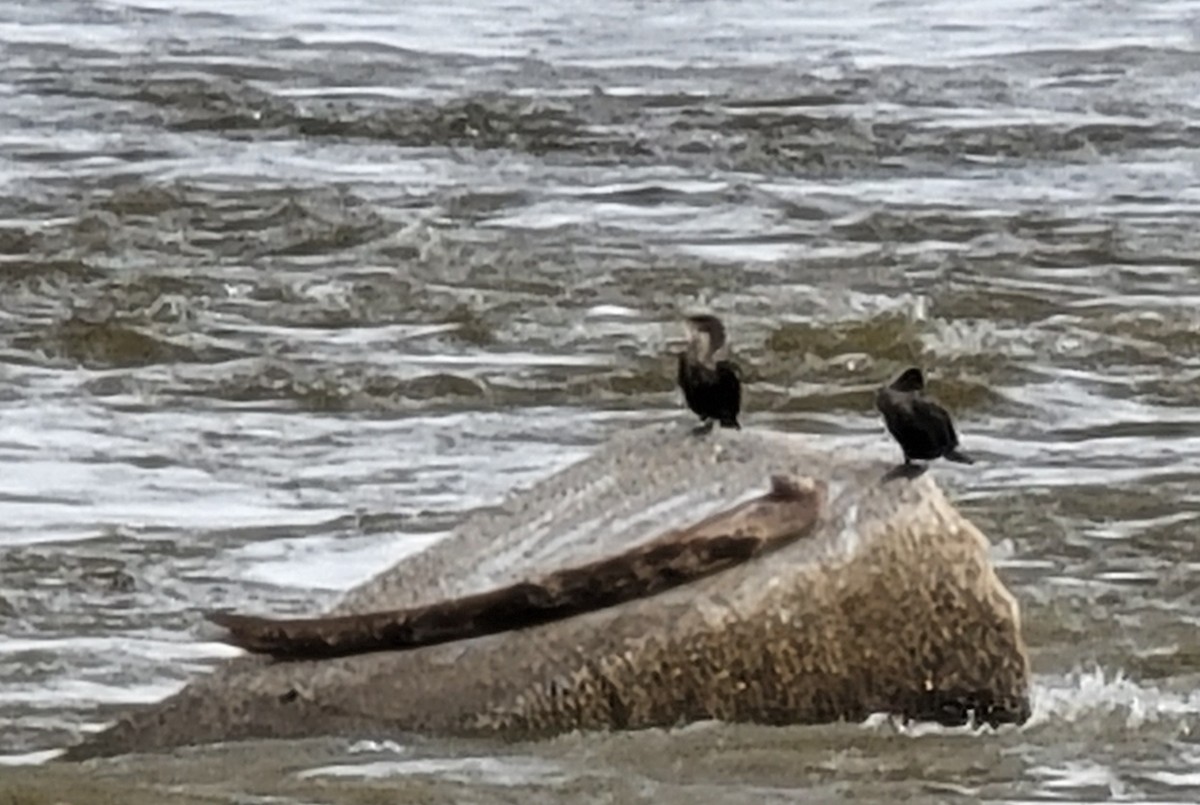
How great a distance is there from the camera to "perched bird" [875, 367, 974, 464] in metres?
5.66

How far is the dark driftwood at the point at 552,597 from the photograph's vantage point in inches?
207

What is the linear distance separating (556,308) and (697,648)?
4733 millimetres

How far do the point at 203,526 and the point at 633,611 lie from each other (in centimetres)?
202

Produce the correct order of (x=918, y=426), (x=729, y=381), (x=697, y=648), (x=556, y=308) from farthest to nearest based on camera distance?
(x=556, y=308)
(x=729, y=381)
(x=918, y=426)
(x=697, y=648)

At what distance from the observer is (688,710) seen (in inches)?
205

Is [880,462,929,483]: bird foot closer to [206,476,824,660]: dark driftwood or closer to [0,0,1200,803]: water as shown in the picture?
[206,476,824,660]: dark driftwood

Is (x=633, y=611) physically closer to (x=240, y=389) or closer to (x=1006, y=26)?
(x=240, y=389)

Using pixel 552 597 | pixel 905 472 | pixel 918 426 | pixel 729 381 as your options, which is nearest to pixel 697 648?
pixel 552 597

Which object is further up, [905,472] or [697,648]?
[905,472]

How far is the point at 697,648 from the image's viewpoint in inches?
206

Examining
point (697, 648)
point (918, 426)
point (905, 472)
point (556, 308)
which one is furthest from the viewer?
point (556, 308)

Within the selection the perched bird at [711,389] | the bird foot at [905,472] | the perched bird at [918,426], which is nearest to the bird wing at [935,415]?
the perched bird at [918,426]

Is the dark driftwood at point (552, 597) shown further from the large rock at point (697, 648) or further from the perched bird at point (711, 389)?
the perched bird at point (711, 389)

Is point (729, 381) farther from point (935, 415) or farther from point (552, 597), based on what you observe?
point (552, 597)
